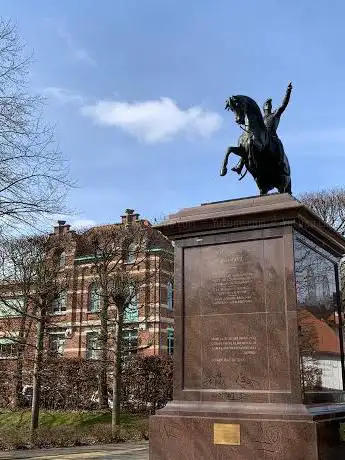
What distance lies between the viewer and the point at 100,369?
28672 millimetres

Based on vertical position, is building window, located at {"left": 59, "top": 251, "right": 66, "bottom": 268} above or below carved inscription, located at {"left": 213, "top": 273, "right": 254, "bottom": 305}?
above

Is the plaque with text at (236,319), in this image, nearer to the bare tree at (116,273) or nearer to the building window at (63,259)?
the bare tree at (116,273)

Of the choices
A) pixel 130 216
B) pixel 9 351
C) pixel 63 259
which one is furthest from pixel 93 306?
pixel 63 259

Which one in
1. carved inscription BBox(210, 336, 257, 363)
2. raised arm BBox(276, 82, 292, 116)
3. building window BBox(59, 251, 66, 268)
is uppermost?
building window BBox(59, 251, 66, 268)

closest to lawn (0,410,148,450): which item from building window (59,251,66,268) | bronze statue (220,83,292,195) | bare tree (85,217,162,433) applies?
bare tree (85,217,162,433)

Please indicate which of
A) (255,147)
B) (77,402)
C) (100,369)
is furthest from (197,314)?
(77,402)

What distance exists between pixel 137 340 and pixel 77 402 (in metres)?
5.78

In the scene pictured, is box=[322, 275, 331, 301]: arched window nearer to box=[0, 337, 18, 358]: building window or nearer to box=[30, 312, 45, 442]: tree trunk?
box=[30, 312, 45, 442]: tree trunk

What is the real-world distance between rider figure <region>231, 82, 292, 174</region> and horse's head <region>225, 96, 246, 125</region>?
61 centimetres

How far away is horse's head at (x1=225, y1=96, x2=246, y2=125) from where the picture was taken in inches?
414

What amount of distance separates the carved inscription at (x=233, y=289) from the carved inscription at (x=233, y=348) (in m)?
0.59

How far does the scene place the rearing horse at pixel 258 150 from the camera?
1047 cm

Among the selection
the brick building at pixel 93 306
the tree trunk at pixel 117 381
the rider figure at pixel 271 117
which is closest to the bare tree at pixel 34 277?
the brick building at pixel 93 306

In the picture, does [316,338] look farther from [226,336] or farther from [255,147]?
[255,147]
